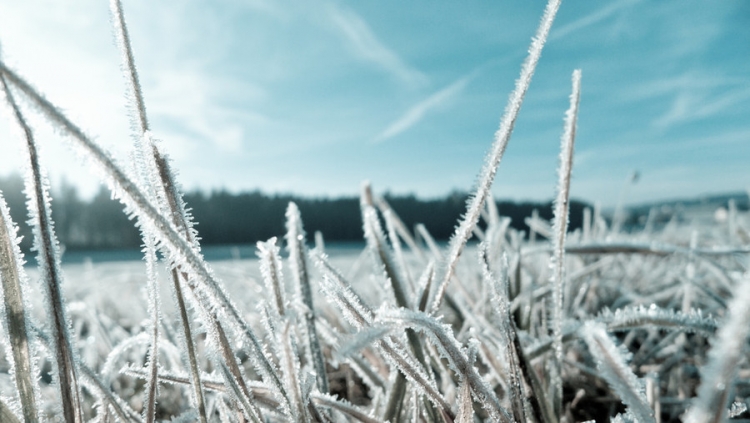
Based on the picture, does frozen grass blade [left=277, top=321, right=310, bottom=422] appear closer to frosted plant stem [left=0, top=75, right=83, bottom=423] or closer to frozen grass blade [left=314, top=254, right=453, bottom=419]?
frozen grass blade [left=314, top=254, right=453, bottom=419]

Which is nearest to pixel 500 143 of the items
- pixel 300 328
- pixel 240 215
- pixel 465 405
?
pixel 465 405

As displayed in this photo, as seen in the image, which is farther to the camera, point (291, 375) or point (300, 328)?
point (300, 328)

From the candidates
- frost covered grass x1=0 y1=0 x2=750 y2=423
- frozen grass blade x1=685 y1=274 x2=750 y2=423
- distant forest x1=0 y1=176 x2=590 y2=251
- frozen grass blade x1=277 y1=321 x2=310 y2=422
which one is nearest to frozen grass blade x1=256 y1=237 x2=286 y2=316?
frost covered grass x1=0 y1=0 x2=750 y2=423

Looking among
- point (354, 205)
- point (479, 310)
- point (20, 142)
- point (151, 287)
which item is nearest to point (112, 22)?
point (20, 142)

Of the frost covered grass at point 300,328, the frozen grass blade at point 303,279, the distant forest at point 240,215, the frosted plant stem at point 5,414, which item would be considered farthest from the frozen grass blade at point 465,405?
the distant forest at point 240,215

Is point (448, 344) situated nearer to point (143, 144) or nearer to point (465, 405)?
point (465, 405)

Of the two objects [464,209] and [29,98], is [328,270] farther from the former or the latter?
[29,98]
